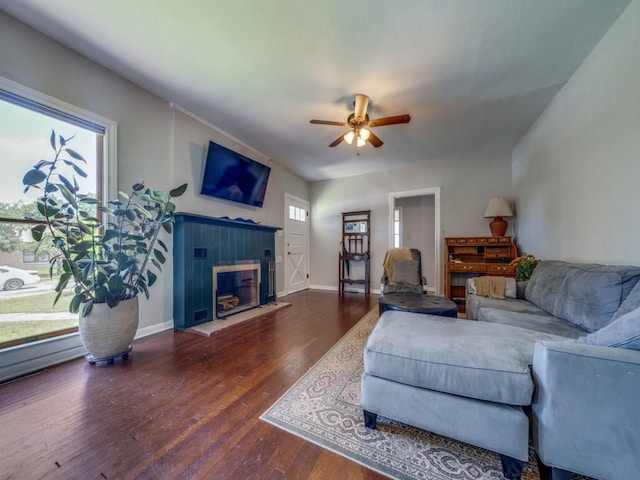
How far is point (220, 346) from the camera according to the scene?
247 cm

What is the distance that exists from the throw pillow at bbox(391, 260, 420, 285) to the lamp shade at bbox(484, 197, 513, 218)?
1.49 meters

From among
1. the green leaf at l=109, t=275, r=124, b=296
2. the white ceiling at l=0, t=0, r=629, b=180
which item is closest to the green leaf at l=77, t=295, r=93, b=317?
the green leaf at l=109, t=275, r=124, b=296

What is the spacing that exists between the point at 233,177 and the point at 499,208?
4315 mm

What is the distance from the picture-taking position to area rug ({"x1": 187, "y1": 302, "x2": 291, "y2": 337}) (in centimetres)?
285

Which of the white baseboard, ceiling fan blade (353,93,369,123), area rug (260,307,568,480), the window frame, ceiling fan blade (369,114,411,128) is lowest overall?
area rug (260,307,568,480)

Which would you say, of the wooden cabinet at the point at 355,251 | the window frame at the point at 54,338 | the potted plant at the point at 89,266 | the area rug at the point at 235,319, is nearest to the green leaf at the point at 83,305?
the potted plant at the point at 89,266

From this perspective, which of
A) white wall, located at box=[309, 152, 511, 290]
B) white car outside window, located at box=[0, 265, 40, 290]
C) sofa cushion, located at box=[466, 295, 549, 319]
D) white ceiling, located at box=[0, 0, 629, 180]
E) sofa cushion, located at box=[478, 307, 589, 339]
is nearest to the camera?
sofa cushion, located at box=[478, 307, 589, 339]

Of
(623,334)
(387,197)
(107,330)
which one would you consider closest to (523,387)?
(623,334)

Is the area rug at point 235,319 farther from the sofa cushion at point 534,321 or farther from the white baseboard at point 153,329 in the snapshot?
the sofa cushion at point 534,321

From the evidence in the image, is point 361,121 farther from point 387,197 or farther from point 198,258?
point 387,197

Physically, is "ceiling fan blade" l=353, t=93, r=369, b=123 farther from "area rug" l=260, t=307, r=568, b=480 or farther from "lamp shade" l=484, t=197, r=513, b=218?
"lamp shade" l=484, t=197, r=513, b=218

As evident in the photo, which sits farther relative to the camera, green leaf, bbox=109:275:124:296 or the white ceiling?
green leaf, bbox=109:275:124:296

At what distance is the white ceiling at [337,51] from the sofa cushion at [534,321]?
2276 mm

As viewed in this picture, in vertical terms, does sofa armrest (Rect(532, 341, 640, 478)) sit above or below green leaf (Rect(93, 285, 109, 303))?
below
